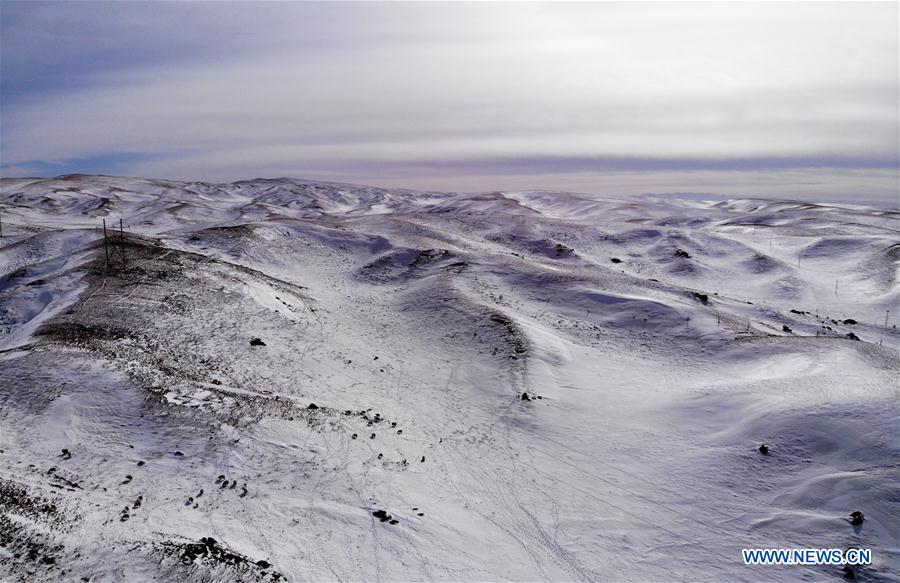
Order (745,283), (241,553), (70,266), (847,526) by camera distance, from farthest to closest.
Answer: (745,283)
(70,266)
(847,526)
(241,553)

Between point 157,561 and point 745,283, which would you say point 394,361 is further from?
point 745,283

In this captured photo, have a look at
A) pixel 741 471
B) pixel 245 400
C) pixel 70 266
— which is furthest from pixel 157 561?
pixel 70 266

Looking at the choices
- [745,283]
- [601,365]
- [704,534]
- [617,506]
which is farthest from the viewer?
[745,283]

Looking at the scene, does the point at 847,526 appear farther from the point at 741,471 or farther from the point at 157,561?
the point at 157,561

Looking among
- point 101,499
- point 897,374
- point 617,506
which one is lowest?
point 617,506

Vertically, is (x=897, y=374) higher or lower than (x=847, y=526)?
higher

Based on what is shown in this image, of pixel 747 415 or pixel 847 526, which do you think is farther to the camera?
pixel 747 415
